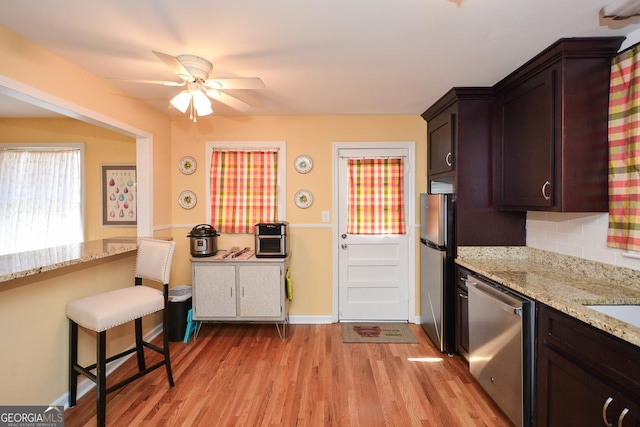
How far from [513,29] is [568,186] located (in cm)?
101

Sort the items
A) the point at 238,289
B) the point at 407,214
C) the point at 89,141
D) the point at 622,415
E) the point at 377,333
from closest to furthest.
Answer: the point at 622,415, the point at 238,289, the point at 377,333, the point at 89,141, the point at 407,214

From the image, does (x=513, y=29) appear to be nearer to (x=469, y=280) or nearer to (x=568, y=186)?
(x=568, y=186)

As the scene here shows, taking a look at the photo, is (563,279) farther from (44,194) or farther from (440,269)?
(44,194)

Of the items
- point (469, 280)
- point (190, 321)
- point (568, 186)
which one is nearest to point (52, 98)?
point (190, 321)

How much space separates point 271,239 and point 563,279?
2.37 metres

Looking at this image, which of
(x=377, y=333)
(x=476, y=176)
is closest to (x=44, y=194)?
(x=377, y=333)

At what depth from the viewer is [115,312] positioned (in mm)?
1799

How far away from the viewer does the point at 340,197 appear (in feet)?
10.9

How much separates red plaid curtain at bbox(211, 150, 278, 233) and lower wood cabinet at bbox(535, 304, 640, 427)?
102 inches

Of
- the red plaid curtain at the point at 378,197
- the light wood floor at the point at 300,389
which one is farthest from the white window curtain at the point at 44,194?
the red plaid curtain at the point at 378,197

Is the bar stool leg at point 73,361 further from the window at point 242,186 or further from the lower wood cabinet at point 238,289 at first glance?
the window at point 242,186

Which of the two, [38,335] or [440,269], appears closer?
[38,335]

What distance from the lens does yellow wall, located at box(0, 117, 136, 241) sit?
10.5 feet

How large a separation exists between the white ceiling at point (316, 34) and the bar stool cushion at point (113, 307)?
1.63m
